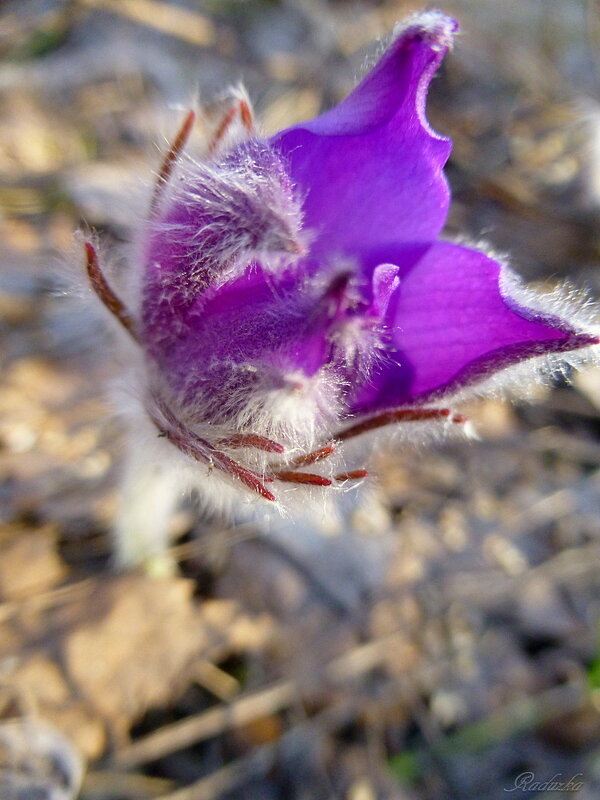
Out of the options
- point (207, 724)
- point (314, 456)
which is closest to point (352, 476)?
point (314, 456)

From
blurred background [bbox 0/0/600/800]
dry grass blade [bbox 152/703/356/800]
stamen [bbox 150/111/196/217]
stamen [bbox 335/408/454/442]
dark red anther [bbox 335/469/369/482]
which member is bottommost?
dry grass blade [bbox 152/703/356/800]

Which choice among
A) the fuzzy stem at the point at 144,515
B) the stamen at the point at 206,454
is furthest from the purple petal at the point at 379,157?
the fuzzy stem at the point at 144,515

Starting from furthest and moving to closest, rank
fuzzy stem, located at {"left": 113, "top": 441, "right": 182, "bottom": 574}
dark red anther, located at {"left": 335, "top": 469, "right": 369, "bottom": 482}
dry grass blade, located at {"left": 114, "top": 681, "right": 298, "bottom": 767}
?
→ dry grass blade, located at {"left": 114, "top": 681, "right": 298, "bottom": 767} → fuzzy stem, located at {"left": 113, "top": 441, "right": 182, "bottom": 574} → dark red anther, located at {"left": 335, "top": 469, "right": 369, "bottom": 482}

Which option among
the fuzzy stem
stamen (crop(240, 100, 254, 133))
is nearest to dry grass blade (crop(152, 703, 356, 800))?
the fuzzy stem

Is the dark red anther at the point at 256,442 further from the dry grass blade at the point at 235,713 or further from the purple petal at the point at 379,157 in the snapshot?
the dry grass blade at the point at 235,713

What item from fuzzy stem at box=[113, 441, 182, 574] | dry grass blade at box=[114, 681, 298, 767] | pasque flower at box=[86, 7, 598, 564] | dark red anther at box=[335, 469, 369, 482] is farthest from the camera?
dry grass blade at box=[114, 681, 298, 767]

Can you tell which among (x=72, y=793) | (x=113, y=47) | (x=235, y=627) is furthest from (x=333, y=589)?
(x=113, y=47)

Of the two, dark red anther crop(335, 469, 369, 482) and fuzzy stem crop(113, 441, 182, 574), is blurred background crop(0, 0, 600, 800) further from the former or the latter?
dark red anther crop(335, 469, 369, 482)
